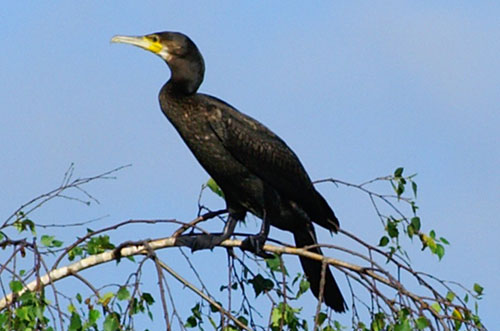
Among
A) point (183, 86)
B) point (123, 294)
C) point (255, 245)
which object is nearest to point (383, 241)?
point (255, 245)

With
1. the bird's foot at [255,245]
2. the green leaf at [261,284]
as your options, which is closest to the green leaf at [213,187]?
the bird's foot at [255,245]

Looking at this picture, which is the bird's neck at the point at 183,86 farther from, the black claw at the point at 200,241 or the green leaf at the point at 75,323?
the green leaf at the point at 75,323

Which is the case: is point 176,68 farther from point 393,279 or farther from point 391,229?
point 393,279

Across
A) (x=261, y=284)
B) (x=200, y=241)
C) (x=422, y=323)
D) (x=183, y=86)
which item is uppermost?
(x=183, y=86)

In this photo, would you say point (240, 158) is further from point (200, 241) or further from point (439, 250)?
point (439, 250)

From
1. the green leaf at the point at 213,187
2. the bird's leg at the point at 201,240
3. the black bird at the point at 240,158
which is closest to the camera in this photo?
the bird's leg at the point at 201,240

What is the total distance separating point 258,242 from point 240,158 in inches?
28.0

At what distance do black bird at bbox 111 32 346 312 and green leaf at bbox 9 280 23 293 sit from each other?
1.95 m

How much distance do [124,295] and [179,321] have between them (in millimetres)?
242

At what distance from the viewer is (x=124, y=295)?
4707mm

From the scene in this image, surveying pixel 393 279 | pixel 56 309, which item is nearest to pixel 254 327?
pixel 393 279

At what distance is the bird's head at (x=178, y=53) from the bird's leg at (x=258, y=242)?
871 millimetres

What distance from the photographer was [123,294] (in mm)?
4711

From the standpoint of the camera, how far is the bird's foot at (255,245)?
586 centimetres
